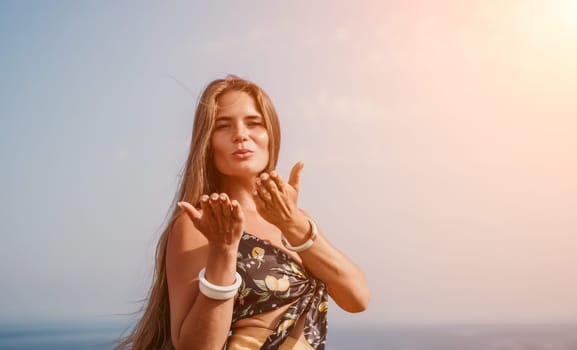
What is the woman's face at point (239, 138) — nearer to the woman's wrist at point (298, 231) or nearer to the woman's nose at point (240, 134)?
the woman's nose at point (240, 134)

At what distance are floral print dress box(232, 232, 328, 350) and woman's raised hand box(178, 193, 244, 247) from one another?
50 centimetres

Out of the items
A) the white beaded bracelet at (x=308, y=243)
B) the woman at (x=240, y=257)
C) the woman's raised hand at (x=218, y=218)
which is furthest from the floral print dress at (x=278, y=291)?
the woman's raised hand at (x=218, y=218)

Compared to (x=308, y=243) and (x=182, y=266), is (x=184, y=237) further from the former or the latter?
(x=308, y=243)

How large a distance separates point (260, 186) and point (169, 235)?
0.68m

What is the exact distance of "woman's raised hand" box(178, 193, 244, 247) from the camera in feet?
10.4

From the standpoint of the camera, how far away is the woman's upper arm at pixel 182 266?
358cm

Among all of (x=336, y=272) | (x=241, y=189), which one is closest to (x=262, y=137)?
(x=241, y=189)

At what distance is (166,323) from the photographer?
3975 millimetres

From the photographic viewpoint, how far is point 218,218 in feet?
10.5

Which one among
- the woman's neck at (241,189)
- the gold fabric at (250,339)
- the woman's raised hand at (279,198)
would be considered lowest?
the gold fabric at (250,339)

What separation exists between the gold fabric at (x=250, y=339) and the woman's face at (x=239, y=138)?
0.84 m

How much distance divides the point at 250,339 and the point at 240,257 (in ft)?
1.33

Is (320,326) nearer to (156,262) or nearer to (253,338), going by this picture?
(253,338)

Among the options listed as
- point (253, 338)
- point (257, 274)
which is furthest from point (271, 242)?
point (253, 338)
